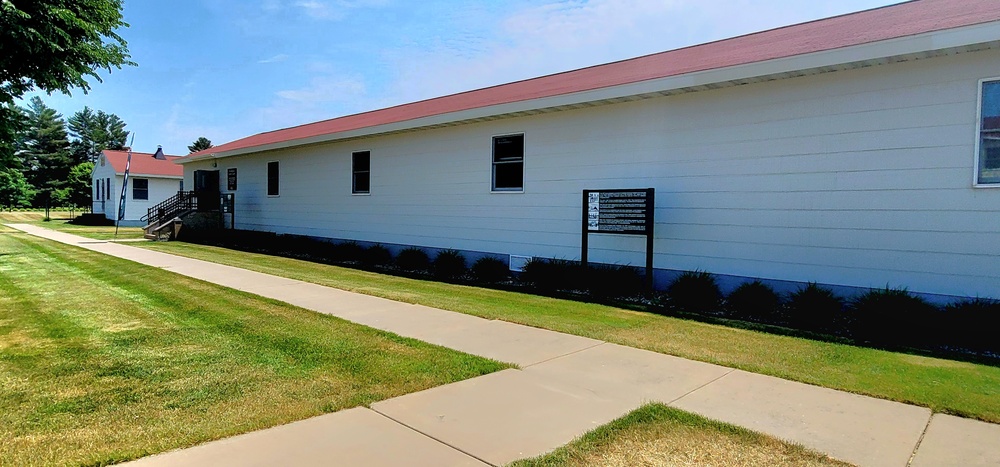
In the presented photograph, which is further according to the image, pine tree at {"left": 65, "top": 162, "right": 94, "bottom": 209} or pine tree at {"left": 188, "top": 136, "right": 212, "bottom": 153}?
pine tree at {"left": 188, "top": 136, "right": 212, "bottom": 153}

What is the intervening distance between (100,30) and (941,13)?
13.7m

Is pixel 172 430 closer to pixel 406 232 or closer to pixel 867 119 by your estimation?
pixel 867 119

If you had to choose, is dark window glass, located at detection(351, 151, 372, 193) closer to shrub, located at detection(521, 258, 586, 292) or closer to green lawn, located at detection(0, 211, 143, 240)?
shrub, located at detection(521, 258, 586, 292)

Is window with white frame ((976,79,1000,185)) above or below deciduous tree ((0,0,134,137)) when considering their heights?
below

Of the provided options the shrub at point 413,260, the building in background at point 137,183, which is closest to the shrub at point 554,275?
the shrub at point 413,260

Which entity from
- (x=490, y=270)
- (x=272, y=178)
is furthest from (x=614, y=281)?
(x=272, y=178)

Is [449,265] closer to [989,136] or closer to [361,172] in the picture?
[361,172]

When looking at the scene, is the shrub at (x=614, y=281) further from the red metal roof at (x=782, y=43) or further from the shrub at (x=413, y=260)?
the shrub at (x=413, y=260)

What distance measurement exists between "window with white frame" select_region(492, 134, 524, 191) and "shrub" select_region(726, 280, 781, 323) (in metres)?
4.96

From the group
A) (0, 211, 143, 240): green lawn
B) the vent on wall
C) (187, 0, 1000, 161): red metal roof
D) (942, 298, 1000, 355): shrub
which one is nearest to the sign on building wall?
the vent on wall

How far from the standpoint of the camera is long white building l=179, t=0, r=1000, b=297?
6.77m

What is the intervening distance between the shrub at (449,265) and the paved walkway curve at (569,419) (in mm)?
6475

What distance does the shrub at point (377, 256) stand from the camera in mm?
14298

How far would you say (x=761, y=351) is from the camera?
18.7 feet
